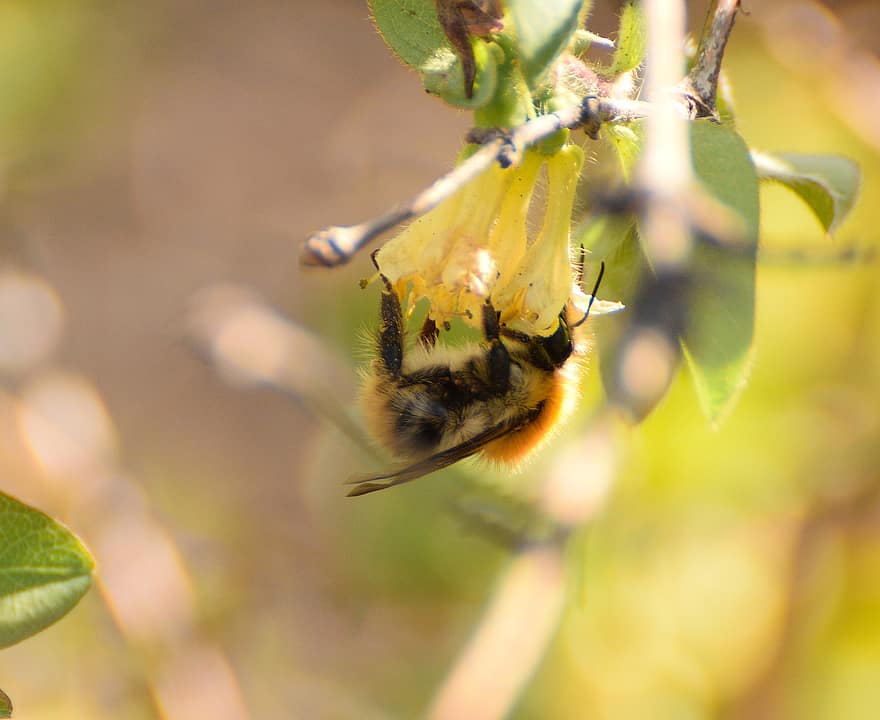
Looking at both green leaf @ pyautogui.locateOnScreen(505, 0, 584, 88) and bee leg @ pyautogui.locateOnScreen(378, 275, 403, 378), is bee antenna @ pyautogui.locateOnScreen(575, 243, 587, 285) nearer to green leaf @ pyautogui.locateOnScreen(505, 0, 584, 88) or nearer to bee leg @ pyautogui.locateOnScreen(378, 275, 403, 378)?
bee leg @ pyautogui.locateOnScreen(378, 275, 403, 378)

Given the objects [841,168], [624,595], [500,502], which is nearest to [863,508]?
[624,595]

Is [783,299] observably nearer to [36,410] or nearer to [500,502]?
[500,502]

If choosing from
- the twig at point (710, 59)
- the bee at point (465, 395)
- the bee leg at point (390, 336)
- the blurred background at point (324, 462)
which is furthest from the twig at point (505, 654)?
the twig at point (710, 59)

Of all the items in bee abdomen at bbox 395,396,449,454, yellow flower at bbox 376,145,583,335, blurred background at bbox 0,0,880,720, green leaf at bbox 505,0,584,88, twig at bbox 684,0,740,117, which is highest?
green leaf at bbox 505,0,584,88

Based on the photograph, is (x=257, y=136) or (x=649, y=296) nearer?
(x=649, y=296)

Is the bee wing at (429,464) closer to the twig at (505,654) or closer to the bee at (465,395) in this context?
the bee at (465,395)

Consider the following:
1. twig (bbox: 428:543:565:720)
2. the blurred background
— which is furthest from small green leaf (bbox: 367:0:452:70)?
the blurred background
